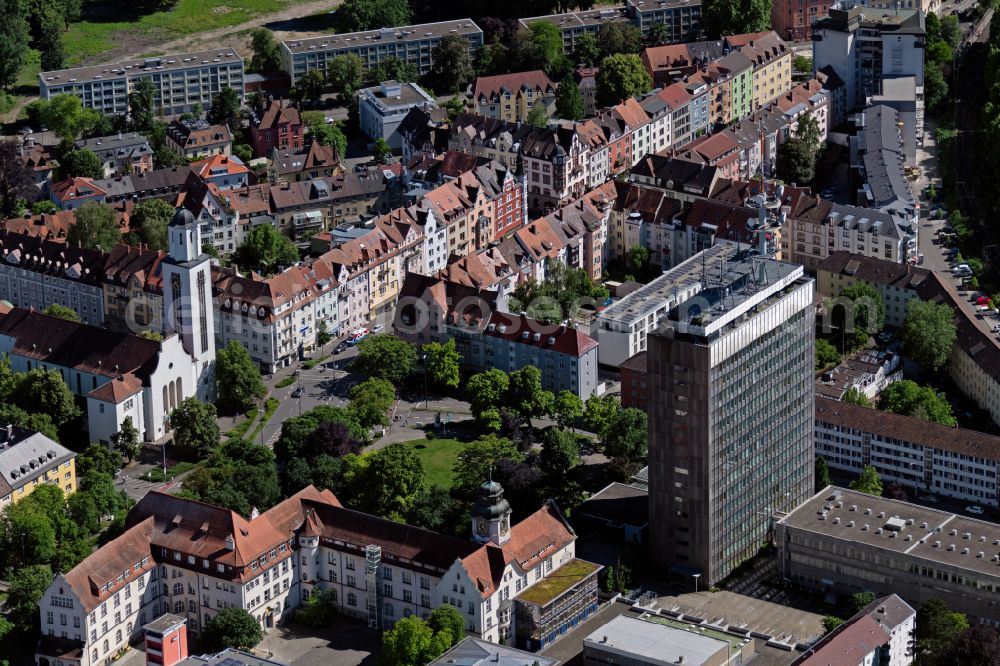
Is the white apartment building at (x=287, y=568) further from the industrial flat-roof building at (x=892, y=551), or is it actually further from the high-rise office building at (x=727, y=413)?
the industrial flat-roof building at (x=892, y=551)

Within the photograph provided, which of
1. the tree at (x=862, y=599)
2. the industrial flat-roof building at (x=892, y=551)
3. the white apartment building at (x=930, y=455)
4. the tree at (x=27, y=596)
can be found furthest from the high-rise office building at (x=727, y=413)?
the tree at (x=27, y=596)

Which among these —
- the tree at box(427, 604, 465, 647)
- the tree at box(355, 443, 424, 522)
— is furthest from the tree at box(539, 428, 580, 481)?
the tree at box(427, 604, 465, 647)

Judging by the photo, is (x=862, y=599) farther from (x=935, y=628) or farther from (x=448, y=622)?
(x=448, y=622)

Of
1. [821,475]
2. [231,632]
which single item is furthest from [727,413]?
[231,632]

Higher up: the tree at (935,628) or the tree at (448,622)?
the tree at (448,622)

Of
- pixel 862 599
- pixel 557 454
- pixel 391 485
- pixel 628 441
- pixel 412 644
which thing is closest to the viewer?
pixel 412 644

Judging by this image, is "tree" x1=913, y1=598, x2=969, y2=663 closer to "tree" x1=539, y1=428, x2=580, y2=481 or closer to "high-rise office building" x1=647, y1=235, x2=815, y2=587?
"high-rise office building" x1=647, y1=235, x2=815, y2=587
